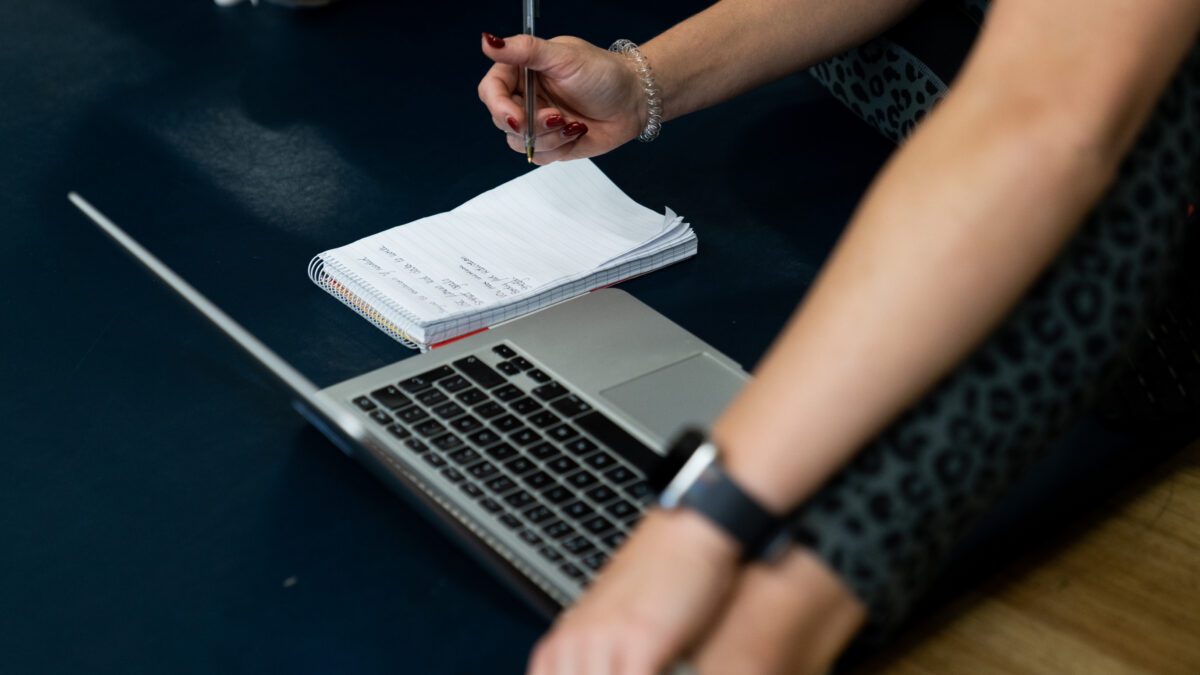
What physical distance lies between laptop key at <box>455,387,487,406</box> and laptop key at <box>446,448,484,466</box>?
0.05 metres

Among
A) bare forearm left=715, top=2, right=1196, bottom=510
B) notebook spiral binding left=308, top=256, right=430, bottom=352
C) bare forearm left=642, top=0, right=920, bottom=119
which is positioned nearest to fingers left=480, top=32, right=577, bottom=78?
bare forearm left=642, top=0, right=920, bottom=119

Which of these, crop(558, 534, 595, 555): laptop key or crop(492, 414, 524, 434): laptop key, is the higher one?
crop(558, 534, 595, 555): laptop key

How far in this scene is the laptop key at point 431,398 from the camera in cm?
87

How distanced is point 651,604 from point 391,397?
0.31 metres

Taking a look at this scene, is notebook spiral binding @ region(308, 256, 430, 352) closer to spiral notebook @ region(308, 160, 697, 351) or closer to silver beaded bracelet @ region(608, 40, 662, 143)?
spiral notebook @ region(308, 160, 697, 351)

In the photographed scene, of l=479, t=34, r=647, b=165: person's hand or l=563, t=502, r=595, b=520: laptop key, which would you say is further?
l=479, t=34, r=647, b=165: person's hand

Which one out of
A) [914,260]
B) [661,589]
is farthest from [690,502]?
[914,260]

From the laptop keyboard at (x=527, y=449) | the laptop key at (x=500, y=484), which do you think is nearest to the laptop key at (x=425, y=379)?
the laptop keyboard at (x=527, y=449)

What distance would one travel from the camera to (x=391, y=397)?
2.87ft

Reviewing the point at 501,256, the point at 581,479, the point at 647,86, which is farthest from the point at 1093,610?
the point at 647,86

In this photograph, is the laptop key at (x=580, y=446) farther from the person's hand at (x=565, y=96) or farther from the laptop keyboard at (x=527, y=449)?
the person's hand at (x=565, y=96)

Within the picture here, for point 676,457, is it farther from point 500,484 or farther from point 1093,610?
point 1093,610

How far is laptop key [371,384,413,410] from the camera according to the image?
2.85 ft

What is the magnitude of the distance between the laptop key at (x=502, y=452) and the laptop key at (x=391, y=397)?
0.07 m
